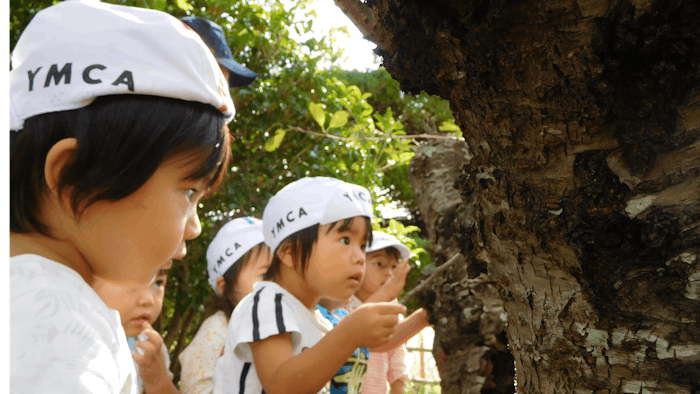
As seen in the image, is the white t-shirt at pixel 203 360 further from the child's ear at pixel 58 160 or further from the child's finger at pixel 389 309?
the child's ear at pixel 58 160

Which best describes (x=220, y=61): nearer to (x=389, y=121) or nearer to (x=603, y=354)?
(x=389, y=121)

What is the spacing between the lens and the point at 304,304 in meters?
2.28

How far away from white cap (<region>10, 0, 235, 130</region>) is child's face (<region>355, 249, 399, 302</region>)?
274 centimetres

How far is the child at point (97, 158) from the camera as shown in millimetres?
883

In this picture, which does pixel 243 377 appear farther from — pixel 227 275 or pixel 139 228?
pixel 227 275

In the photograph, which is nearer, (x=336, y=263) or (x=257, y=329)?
(x=257, y=329)

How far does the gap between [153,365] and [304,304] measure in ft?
2.96

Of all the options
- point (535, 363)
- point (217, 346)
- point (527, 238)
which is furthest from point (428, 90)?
point (217, 346)

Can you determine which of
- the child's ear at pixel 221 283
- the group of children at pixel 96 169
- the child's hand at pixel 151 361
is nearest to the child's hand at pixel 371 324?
the group of children at pixel 96 169

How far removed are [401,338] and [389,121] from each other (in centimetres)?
151

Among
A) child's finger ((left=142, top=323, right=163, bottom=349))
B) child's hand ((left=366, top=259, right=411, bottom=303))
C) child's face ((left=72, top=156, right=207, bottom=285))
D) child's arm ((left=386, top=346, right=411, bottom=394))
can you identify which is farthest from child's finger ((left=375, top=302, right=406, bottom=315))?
child's arm ((left=386, top=346, right=411, bottom=394))

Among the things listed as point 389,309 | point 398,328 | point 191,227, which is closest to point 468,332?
point 389,309

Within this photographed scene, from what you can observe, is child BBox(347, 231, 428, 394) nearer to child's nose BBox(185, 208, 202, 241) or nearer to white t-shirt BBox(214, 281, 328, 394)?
white t-shirt BBox(214, 281, 328, 394)

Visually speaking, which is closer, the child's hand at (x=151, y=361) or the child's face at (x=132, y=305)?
the child's face at (x=132, y=305)
